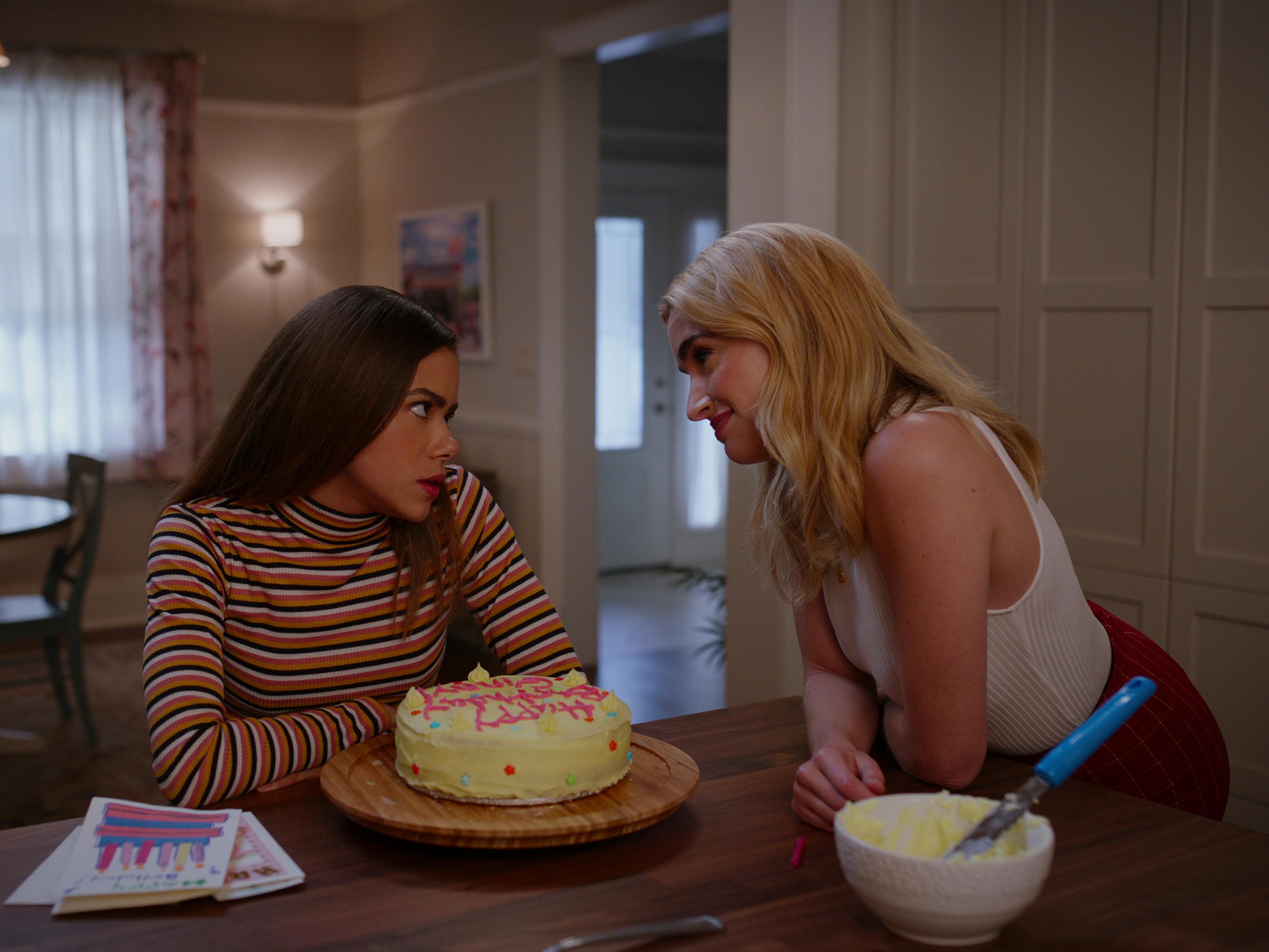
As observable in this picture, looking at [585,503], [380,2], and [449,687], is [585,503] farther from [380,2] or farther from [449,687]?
[449,687]

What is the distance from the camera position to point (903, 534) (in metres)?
1.24

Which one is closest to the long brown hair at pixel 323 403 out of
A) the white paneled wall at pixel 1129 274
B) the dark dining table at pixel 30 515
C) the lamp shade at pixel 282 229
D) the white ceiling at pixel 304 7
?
the white paneled wall at pixel 1129 274

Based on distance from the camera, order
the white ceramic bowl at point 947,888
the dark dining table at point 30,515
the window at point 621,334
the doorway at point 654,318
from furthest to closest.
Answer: the window at point 621,334
the doorway at point 654,318
the dark dining table at point 30,515
the white ceramic bowl at point 947,888

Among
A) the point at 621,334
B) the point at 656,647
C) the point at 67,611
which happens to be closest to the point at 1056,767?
the point at 67,611

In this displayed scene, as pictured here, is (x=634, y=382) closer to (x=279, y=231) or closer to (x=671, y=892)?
(x=279, y=231)

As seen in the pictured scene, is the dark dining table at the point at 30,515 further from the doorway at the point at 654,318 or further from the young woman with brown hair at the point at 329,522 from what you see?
the doorway at the point at 654,318

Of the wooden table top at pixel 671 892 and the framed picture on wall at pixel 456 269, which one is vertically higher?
the framed picture on wall at pixel 456 269

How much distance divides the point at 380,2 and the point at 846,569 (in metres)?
5.30

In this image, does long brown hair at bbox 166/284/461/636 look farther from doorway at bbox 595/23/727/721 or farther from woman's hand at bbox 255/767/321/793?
doorway at bbox 595/23/727/721

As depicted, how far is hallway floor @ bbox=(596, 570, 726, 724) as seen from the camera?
4.48 metres

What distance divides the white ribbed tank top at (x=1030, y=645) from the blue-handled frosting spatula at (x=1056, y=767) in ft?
1.13

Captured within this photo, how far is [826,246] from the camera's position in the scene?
1.36 metres

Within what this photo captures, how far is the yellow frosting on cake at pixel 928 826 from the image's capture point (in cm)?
93

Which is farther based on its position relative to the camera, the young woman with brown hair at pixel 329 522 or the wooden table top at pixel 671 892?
the young woman with brown hair at pixel 329 522
